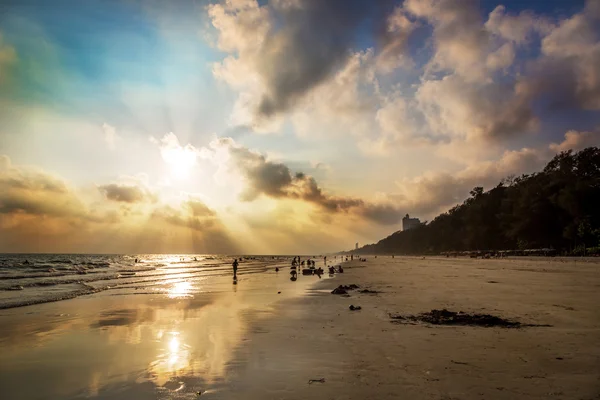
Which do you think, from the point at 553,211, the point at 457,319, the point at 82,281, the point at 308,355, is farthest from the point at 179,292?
the point at 553,211

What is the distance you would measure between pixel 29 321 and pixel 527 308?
22.5m

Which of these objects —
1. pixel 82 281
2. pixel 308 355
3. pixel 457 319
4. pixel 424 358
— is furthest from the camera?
pixel 82 281

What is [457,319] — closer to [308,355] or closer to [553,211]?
[308,355]

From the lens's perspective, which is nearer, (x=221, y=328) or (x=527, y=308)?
(x=221, y=328)

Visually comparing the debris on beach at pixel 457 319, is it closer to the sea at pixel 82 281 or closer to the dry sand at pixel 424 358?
the dry sand at pixel 424 358

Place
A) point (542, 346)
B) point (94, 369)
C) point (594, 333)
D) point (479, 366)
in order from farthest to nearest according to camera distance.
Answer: point (594, 333)
point (542, 346)
point (94, 369)
point (479, 366)

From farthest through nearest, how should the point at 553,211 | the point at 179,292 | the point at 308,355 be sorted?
the point at 553,211 → the point at 179,292 → the point at 308,355

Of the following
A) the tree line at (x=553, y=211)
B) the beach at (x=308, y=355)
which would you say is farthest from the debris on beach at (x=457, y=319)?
the tree line at (x=553, y=211)

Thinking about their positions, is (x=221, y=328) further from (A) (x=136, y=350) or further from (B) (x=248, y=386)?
(B) (x=248, y=386)

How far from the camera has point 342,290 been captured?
26.5 meters

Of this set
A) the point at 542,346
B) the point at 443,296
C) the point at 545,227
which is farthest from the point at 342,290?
the point at 545,227

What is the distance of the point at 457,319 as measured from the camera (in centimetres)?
1351

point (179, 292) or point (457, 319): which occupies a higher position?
point (457, 319)

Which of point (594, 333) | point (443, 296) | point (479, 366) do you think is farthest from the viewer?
point (443, 296)
